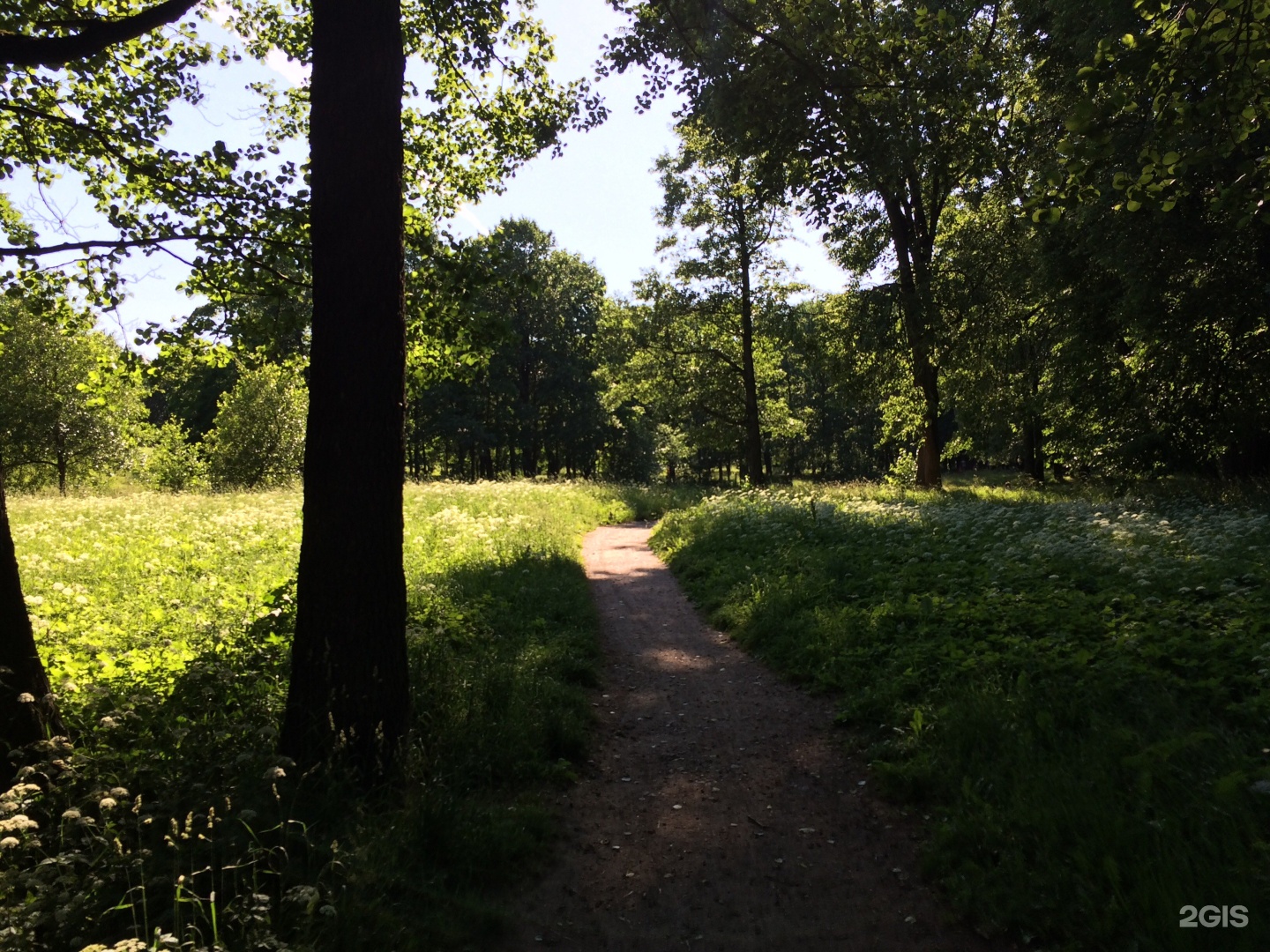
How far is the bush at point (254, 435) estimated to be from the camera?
2838 centimetres

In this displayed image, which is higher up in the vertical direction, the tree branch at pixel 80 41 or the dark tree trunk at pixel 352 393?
the tree branch at pixel 80 41

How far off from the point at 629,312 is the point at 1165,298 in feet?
61.3

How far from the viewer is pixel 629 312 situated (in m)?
27.5

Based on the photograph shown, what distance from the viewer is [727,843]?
4.25 meters

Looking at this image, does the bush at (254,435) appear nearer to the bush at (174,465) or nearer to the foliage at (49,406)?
the bush at (174,465)

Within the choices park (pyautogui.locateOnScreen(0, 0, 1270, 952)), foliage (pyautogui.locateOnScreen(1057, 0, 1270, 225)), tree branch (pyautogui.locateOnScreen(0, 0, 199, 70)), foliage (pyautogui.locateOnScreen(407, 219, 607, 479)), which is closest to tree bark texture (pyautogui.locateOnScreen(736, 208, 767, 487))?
park (pyautogui.locateOnScreen(0, 0, 1270, 952))

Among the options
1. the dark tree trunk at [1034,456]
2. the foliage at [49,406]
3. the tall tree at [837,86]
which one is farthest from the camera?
the dark tree trunk at [1034,456]

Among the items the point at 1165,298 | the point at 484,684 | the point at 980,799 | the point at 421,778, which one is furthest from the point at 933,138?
the point at 1165,298

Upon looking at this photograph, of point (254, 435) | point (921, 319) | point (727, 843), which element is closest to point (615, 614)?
point (727, 843)

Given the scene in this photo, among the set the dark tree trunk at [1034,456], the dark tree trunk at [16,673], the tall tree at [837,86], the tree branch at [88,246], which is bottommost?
the dark tree trunk at [16,673]

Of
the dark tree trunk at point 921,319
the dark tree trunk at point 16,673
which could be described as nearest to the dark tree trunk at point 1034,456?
the dark tree trunk at point 921,319

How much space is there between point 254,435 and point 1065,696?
3111 centimetres

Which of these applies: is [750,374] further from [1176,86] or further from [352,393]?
[352,393]

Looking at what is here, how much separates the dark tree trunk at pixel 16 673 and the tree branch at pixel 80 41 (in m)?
2.39
